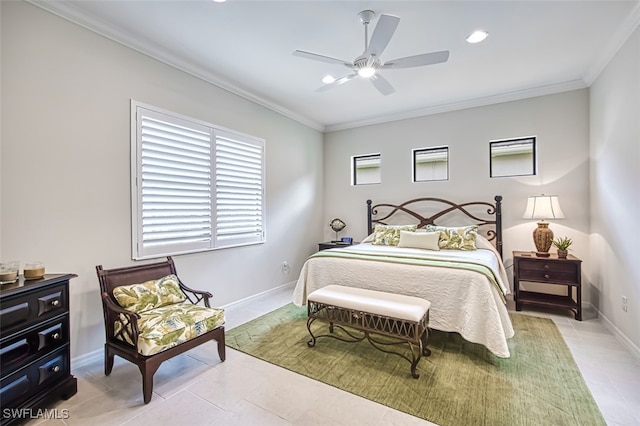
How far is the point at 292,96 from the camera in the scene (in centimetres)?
434

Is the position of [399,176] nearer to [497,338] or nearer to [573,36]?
[573,36]

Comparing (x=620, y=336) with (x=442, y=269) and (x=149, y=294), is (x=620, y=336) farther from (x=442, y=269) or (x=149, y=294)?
(x=149, y=294)

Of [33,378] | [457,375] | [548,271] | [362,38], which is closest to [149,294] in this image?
[33,378]

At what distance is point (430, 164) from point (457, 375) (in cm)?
354

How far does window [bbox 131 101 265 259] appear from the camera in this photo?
2.97 m

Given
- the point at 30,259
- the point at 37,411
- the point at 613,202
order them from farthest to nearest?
the point at 613,202, the point at 30,259, the point at 37,411

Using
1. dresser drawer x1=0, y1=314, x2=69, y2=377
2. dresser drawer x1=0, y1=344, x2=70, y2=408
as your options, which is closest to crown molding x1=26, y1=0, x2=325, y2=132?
dresser drawer x1=0, y1=314, x2=69, y2=377

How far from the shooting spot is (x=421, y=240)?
13.3 feet

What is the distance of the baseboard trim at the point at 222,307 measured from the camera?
2.50m

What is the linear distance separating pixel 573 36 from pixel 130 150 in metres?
4.52

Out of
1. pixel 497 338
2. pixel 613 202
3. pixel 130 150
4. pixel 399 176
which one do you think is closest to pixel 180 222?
pixel 130 150

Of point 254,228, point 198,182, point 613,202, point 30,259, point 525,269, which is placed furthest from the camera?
point 254,228

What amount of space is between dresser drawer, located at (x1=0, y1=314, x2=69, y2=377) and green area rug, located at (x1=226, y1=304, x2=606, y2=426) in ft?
4.58

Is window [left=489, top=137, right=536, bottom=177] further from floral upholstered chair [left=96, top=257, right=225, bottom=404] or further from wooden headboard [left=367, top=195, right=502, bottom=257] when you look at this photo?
→ floral upholstered chair [left=96, top=257, right=225, bottom=404]
